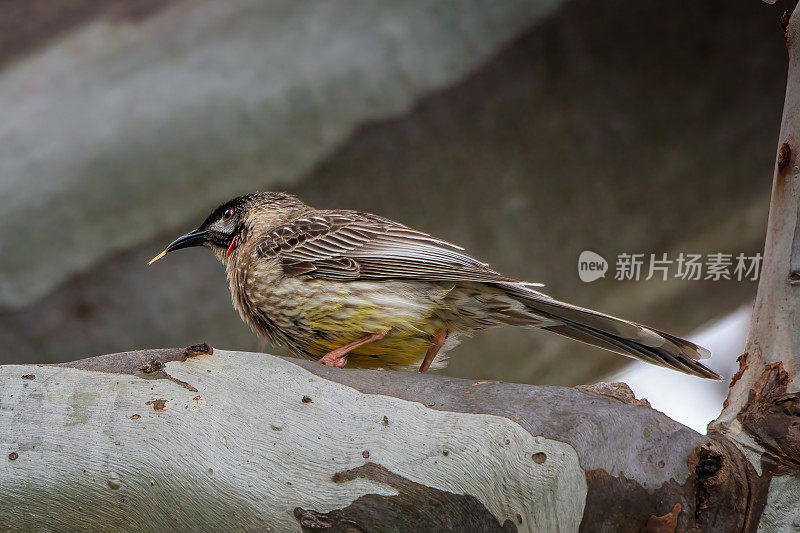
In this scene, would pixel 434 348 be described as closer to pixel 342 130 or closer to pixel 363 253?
pixel 363 253

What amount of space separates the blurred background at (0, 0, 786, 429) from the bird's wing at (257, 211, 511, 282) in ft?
3.14

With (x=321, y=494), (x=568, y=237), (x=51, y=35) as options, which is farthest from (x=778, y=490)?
(x=51, y=35)

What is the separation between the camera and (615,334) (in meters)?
3.47

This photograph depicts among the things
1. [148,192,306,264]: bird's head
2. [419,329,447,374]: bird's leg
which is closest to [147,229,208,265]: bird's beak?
[148,192,306,264]: bird's head

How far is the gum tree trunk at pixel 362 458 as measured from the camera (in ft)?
7.88

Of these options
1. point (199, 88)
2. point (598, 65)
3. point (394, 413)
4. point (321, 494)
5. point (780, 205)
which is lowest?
point (321, 494)

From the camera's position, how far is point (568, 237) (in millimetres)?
5285

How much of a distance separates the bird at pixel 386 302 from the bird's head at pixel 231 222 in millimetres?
278

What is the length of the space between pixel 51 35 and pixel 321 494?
347cm

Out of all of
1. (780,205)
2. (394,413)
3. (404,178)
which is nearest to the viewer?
(394,413)

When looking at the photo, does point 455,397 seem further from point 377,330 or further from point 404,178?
point 404,178

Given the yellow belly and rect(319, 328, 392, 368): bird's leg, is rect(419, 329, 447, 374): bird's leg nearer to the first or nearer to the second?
the yellow belly

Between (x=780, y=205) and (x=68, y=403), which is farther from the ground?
(x=780, y=205)

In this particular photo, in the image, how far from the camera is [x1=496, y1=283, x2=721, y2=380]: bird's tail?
3354 mm
